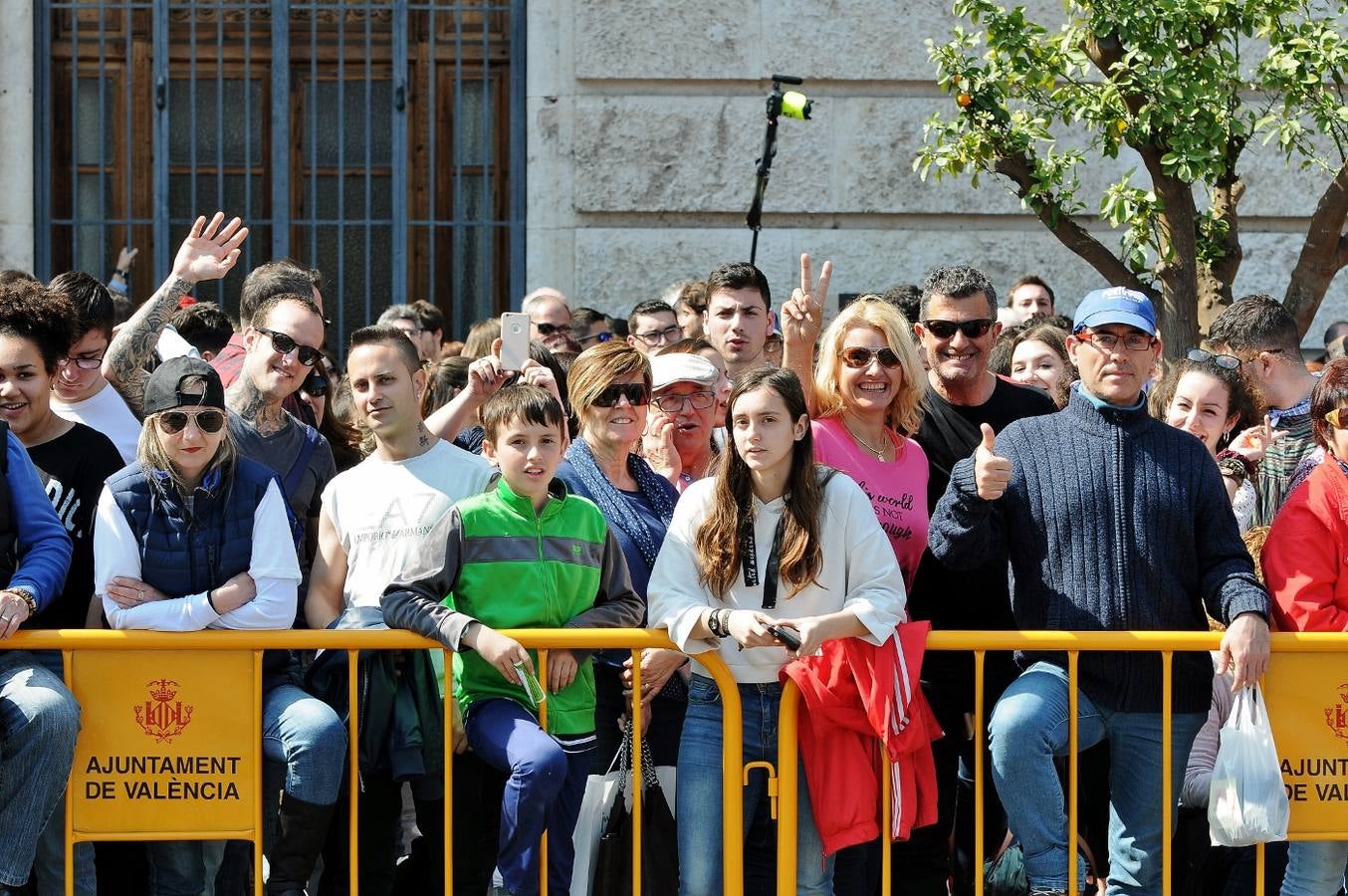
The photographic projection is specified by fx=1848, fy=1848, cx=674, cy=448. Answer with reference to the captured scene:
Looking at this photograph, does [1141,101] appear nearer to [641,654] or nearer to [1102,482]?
[1102,482]

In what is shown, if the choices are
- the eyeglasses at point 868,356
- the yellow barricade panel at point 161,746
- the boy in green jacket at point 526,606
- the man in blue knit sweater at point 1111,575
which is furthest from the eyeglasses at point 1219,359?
the yellow barricade panel at point 161,746

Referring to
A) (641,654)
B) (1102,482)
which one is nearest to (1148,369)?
(1102,482)

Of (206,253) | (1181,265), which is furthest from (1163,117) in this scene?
(206,253)

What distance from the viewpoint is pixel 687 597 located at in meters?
4.89

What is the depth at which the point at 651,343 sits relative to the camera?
7469 mm

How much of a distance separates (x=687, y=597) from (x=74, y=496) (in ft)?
5.82

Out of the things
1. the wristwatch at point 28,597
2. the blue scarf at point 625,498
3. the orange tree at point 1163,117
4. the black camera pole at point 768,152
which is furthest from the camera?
the black camera pole at point 768,152

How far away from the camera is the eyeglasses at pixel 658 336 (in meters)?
7.48

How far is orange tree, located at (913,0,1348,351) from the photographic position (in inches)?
301

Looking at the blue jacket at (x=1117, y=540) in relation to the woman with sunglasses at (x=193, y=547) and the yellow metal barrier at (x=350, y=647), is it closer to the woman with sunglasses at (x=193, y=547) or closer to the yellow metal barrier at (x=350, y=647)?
the yellow metal barrier at (x=350, y=647)

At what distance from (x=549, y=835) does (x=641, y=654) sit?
0.55m

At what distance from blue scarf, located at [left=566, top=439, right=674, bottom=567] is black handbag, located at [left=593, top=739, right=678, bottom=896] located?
68cm

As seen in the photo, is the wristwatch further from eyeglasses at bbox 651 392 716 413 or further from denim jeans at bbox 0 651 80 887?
eyeglasses at bbox 651 392 716 413

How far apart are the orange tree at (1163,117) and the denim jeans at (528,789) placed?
3999mm
